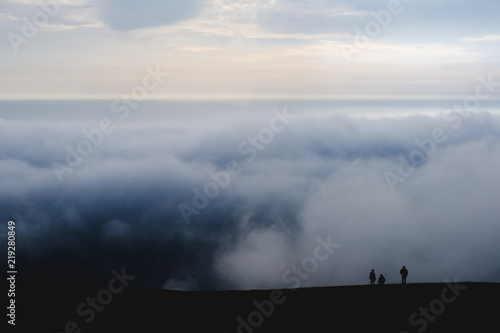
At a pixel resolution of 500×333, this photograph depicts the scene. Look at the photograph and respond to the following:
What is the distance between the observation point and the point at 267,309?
82.0 feet

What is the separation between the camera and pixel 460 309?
2420cm

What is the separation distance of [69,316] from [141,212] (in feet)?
580

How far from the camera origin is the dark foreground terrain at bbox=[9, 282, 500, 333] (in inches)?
900

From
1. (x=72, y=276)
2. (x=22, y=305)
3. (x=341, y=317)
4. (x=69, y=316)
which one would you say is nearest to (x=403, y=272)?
(x=341, y=317)

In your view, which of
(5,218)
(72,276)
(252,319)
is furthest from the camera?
(5,218)

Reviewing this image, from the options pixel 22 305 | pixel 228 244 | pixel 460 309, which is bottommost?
pixel 460 309

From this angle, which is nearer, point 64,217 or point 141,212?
point 64,217

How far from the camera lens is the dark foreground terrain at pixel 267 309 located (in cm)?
2286

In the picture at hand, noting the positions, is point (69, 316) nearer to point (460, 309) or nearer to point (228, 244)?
point (460, 309)

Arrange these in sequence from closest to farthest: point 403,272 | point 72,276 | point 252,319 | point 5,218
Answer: point 252,319 → point 403,272 → point 72,276 → point 5,218

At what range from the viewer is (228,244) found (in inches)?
7579

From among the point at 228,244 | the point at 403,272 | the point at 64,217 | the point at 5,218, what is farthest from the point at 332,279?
the point at 403,272

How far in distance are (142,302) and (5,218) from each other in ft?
555

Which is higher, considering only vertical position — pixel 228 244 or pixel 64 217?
pixel 64 217
